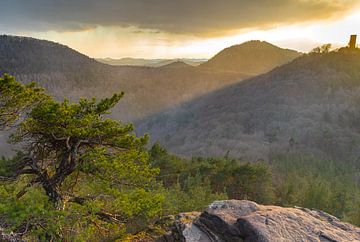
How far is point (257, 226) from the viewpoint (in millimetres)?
10219

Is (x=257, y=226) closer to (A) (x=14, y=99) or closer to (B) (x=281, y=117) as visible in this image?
(A) (x=14, y=99)

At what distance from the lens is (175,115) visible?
620 feet

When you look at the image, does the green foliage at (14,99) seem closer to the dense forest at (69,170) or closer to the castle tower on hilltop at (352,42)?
the dense forest at (69,170)

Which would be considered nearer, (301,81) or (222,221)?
(222,221)

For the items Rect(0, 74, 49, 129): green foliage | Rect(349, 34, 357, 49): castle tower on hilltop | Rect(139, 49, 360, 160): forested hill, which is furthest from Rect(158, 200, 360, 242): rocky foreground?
Rect(349, 34, 357, 49): castle tower on hilltop

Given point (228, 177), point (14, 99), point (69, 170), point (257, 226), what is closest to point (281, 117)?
point (228, 177)

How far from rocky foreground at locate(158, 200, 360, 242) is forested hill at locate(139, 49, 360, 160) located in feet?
304

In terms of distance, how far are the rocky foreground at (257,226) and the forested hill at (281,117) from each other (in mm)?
92590

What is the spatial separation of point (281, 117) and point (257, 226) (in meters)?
135

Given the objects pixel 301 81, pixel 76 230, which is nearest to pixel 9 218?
pixel 76 230

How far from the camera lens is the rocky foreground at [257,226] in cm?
1019

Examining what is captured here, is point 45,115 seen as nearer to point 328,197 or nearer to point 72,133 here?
point 72,133

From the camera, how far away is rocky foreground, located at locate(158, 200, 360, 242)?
401 inches

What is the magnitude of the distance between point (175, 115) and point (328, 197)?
486 ft
